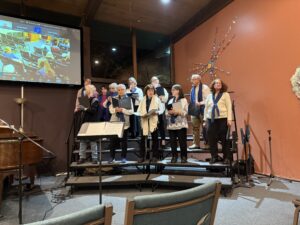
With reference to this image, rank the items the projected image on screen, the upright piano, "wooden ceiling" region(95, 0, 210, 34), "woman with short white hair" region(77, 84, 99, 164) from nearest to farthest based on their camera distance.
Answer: the upright piano, "woman with short white hair" region(77, 84, 99, 164), the projected image on screen, "wooden ceiling" region(95, 0, 210, 34)

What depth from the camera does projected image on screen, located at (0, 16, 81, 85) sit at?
5.04 metres

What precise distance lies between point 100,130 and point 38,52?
339 cm

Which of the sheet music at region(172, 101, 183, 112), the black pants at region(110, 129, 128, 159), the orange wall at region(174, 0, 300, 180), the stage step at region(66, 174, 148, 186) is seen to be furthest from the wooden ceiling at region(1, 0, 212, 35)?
the stage step at region(66, 174, 148, 186)

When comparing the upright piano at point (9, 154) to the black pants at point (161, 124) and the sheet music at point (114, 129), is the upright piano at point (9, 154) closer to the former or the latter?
the sheet music at point (114, 129)

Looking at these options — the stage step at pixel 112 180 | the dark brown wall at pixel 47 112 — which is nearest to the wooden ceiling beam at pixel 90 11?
the dark brown wall at pixel 47 112

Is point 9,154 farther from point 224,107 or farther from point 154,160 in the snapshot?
point 224,107

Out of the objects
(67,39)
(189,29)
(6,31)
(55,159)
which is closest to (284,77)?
(189,29)

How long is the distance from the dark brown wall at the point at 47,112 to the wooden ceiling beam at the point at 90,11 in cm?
189

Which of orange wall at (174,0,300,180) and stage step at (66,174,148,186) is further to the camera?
orange wall at (174,0,300,180)

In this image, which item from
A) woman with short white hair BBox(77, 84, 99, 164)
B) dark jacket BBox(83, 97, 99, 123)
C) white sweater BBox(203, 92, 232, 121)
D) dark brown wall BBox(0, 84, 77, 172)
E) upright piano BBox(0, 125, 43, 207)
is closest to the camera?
upright piano BBox(0, 125, 43, 207)

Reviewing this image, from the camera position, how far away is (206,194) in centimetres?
101

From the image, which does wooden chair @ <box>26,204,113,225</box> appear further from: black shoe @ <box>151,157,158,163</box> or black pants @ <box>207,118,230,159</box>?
black shoe @ <box>151,157,158,163</box>

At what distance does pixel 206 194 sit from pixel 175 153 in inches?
125

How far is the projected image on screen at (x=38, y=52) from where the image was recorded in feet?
16.5
